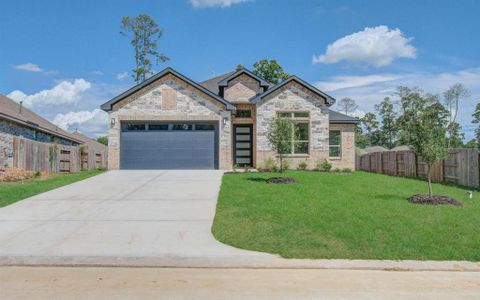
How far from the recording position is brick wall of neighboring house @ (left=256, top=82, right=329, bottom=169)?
908 inches

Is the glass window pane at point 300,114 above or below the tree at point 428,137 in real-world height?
above

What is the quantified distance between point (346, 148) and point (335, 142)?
0.95 meters

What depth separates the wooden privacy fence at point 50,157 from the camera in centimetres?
1958

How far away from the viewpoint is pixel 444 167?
19.0 m

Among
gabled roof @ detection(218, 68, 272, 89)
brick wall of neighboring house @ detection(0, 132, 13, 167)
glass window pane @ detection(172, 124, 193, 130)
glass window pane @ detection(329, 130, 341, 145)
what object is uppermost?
gabled roof @ detection(218, 68, 272, 89)

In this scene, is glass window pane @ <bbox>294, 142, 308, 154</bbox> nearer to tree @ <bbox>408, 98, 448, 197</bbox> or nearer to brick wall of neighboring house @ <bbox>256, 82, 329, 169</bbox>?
brick wall of neighboring house @ <bbox>256, 82, 329, 169</bbox>

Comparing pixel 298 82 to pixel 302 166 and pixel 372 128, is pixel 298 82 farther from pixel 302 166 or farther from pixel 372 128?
pixel 372 128

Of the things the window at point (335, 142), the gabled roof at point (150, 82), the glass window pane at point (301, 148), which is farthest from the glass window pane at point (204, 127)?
the window at point (335, 142)

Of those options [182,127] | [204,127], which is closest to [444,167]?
[204,127]

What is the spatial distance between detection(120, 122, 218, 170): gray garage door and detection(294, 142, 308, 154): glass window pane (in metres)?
4.63

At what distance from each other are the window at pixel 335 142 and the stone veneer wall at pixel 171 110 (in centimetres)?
691

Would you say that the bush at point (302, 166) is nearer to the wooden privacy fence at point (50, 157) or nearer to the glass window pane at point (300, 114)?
the glass window pane at point (300, 114)

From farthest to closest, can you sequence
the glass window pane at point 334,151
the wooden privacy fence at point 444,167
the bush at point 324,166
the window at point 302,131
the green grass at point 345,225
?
1. the glass window pane at point 334,151
2. the window at point 302,131
3. the bush at point 324,166
4. the wooden privacy fence at point 444,167
5. the green grass at point 345,225

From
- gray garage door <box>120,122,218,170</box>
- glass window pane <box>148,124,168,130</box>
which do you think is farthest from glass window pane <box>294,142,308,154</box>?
glass window pane <box>148,124,168,130</box>
